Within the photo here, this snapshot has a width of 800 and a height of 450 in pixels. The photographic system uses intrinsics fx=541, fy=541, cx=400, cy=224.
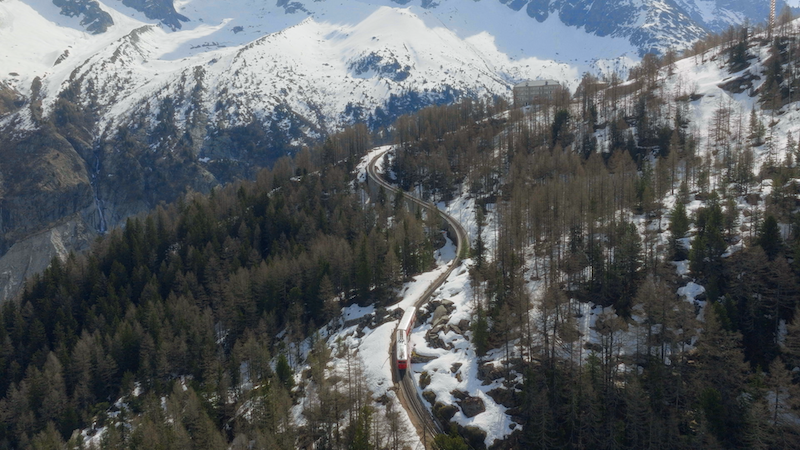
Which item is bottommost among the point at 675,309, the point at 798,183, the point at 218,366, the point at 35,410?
the point at 35,410

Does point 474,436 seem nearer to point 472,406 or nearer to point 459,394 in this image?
point 472,406

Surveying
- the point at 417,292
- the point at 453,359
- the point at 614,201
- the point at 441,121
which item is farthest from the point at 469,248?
the point at 441,121

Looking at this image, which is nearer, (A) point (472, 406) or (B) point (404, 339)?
(A) point (472, 406)

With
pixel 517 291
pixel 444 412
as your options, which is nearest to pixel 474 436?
pixel 444 412

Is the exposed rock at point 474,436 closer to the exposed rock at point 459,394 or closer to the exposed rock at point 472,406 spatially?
the exposed rock at point 472,406

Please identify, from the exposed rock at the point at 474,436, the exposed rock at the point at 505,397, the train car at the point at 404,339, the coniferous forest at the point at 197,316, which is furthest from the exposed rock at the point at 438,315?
the exposed rock at the point at 474,436

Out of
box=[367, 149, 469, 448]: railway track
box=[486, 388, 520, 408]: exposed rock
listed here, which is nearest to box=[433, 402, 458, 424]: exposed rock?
box=[367, 149, 469, 448]: railway track

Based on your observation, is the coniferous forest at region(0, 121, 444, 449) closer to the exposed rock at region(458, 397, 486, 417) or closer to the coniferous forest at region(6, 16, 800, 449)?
the coniferous forest at region(6, 16, 800, 449)

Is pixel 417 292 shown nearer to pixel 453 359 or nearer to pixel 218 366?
pixel 453 359
